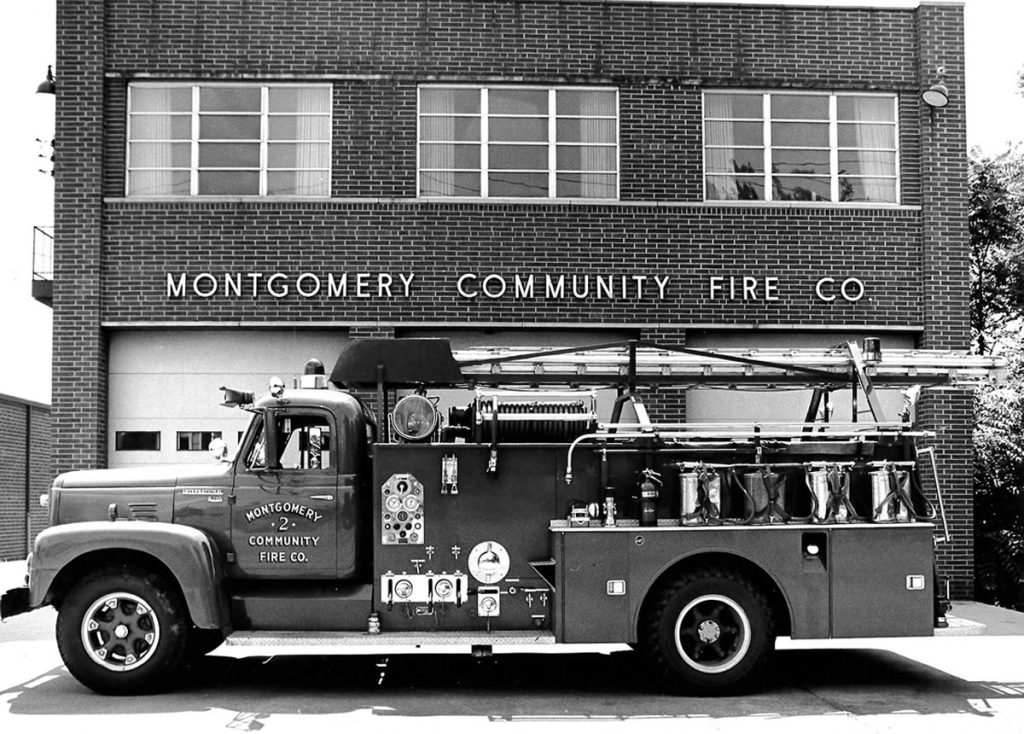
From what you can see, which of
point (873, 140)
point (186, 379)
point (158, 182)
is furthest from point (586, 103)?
point (186, 379)

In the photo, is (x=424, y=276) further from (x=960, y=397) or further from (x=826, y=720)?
(x=826, y=720)

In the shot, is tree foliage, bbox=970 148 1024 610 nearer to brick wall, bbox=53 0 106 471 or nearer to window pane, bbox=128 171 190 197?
window pane, bbox=128 171 190 197

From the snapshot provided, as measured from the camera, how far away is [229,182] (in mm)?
15250

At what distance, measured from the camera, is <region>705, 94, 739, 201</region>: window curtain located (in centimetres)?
1554

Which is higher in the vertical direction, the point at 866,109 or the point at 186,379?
the point at 866,109

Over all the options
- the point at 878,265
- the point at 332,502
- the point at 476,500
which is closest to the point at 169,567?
the point at 332,502

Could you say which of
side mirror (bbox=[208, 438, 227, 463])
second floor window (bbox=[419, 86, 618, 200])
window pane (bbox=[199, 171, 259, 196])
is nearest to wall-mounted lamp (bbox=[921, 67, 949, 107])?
second floor window (bbox=[419, 86, 618, 200])

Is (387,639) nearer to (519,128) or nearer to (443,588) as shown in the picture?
(443,588)

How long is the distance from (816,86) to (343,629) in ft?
34.9

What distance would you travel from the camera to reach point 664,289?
1514 cm

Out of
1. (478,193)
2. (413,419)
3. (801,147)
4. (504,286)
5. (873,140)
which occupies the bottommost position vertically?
(413,419)

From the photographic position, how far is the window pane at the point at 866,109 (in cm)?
1577

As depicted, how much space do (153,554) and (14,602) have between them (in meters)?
1.27

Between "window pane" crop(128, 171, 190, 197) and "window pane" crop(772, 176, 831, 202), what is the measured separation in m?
8.21
